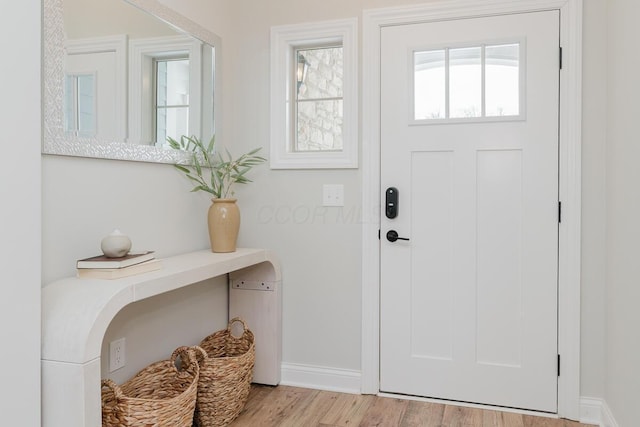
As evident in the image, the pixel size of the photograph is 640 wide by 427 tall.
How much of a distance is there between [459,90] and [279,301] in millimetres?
1501

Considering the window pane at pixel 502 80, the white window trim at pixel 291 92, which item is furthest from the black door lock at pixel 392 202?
the window pane at pixel 502 80

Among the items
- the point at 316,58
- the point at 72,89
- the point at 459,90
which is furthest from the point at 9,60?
the point at 459,90

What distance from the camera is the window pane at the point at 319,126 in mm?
2867

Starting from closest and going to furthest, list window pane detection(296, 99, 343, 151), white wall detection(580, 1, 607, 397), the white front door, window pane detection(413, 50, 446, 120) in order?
white wall detection(580, 1, 607, 397)
the white front door
window pane detection(413, 50, 446, 120)
window pane detection(296, 99, 343, 151)

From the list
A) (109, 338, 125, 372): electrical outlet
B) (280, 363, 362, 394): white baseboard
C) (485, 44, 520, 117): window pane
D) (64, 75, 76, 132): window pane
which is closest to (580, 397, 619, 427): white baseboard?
(280, 363, 362, 394): white baseboard

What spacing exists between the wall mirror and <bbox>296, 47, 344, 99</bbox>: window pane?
1.72 feet

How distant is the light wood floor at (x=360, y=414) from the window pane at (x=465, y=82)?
150 centimetres

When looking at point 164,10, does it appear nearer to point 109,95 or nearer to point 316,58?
point 109,95

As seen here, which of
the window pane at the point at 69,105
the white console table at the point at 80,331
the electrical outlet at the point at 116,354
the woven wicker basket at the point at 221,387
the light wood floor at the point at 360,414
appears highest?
the window pane at the point at 69,105

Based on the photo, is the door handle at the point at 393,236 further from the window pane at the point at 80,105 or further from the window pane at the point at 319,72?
the window pane at the point at 80,105

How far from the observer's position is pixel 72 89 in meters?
1.82

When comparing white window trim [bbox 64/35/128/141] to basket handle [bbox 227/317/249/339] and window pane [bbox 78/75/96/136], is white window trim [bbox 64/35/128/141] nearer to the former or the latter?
window pane [bbox 78/75/96/136]

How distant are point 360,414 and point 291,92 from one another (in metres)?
1.79

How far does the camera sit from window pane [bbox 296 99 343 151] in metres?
2.87
